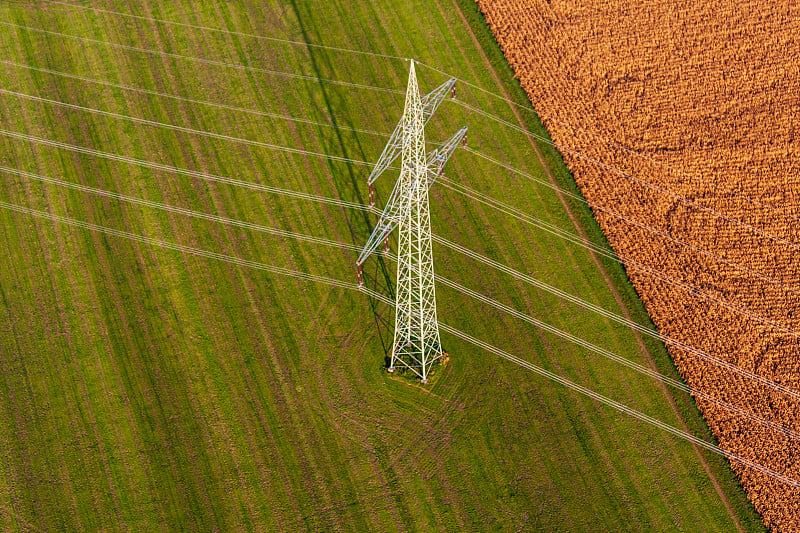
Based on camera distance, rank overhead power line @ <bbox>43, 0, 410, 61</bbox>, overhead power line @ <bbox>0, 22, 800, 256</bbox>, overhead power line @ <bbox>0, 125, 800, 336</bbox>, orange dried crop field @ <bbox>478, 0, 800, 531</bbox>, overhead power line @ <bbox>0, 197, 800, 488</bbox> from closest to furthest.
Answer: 1. overhead power line @ <bbox>0, 197, 800, 488</bbox>
2. orange dried crop field @ <bbox>478, 0, 800, 531</bbox>
3. overhead power line @ <bbox>0, 125, 800, 336</bbox>
4. overhead power line @ <bbox>0, 22, 800, 256</bbox>
5. overhead power line @ <bbox>43, 0, 410, 61</bbox>

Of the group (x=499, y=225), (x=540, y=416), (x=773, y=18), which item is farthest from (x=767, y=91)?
(x=540, y=416)

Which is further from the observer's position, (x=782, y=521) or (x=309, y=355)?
(x=309, y=355)

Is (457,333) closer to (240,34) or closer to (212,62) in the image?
(212,62)

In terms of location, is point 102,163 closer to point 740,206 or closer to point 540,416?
point 540,416

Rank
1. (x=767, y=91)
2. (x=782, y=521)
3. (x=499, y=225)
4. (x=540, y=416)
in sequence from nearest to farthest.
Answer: (x=782, y=521) → (x=540, y=416) → (x=499, y=225) → (x=767, y=91)

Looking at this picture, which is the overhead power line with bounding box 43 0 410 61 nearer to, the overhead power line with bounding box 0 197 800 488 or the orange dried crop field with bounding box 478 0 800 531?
the orange dried crop field with bounding box 478 0 800 531

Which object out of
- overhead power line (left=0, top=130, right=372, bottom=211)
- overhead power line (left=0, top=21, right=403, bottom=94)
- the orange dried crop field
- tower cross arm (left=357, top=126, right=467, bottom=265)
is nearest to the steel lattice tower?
tower cross arm (left=357, top=126, right=467, bottom=265)
